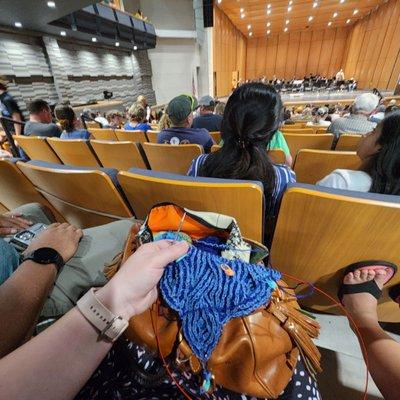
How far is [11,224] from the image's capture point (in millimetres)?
879

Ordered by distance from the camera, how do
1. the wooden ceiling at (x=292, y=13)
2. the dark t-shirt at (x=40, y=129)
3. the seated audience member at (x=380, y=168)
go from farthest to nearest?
the wooden ceiling at (x=292, y=13)
the dark t-shirt at (x=40, y=129)
the seated audience member at (x=380, y=168)

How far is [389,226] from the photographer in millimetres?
693

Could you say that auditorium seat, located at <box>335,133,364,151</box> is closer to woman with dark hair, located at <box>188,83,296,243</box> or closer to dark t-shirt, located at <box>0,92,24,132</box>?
woman with dark hair, located at <box>188,83,296,243</box>

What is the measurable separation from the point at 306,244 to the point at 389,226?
0.88 ft

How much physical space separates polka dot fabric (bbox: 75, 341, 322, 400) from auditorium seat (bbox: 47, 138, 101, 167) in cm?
196

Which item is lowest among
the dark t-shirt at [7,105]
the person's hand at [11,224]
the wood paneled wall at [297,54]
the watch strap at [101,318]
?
the person's hand at [11,224]

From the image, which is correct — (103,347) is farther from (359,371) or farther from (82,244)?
(359,371)

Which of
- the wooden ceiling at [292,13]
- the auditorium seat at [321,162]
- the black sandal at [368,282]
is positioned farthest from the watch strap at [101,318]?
the wooden ceiling at [292,13]

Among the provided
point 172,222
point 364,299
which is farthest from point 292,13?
point 172,222

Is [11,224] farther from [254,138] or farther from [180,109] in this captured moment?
[180,109]

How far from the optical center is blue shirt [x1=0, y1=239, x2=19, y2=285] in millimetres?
651

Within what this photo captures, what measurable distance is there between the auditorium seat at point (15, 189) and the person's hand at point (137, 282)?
1.23m

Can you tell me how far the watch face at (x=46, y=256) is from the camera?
26.4 inches

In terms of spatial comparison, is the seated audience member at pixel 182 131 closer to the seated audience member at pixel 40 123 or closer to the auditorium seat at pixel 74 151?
the auditorium seat at pixel 74 151
